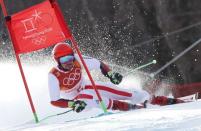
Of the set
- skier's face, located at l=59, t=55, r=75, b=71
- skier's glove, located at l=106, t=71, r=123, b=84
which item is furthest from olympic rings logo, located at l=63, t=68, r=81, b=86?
skier's glove, located at l=106, t=71, r=123, b=84

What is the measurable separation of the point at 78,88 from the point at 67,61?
43 centimetres

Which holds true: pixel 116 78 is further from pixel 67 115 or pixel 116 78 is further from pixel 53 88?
pixel 67 115

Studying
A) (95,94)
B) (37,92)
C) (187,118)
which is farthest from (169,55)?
(187,118)

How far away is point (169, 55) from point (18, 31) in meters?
9.09

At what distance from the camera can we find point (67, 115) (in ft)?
26.8

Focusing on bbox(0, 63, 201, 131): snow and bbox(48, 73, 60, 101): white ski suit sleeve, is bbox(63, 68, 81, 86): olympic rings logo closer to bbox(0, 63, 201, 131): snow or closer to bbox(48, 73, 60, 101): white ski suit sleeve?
bbox(48, 73, 60, 101): white ski suit sleeve

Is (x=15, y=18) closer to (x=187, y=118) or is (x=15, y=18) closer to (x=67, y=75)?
(x=67, y=75)

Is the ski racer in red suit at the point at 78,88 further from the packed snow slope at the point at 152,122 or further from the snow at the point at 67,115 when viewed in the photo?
the packed snow slope at the point at 152,122

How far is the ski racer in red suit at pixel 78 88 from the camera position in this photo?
710cm

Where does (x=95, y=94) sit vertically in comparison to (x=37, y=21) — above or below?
below

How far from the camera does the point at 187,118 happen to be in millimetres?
4367

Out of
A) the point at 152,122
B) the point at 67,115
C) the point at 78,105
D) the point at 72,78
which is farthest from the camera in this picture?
the point at 67,115

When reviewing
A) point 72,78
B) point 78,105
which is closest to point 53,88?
point 72,78

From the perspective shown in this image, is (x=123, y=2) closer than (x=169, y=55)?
No
